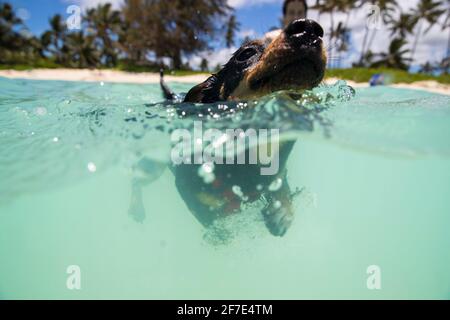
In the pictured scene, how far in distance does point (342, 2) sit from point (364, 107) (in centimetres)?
3513

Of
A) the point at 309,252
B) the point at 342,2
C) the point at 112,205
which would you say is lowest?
the point at 309,252

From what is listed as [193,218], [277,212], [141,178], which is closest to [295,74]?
[277,212]

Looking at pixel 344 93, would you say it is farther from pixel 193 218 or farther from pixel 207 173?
pixel 193 218

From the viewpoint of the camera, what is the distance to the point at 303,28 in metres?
3.20

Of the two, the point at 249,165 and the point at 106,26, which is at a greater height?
the point at 106,26

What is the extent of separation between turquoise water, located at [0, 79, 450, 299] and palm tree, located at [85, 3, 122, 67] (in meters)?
30.3

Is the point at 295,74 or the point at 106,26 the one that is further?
the point at 106,26

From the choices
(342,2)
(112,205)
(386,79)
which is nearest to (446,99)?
(112,205)

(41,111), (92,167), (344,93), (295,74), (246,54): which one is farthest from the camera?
(41,111)

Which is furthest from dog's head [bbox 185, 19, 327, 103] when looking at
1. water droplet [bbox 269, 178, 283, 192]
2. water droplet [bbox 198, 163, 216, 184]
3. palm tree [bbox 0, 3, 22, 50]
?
palm tree [bbox 0, 3, 22, 50]

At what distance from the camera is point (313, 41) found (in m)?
3.22

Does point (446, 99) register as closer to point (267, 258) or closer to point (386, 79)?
point (267, 258)

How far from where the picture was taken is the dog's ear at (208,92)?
4520 mm

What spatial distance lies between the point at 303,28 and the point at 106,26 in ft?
129
